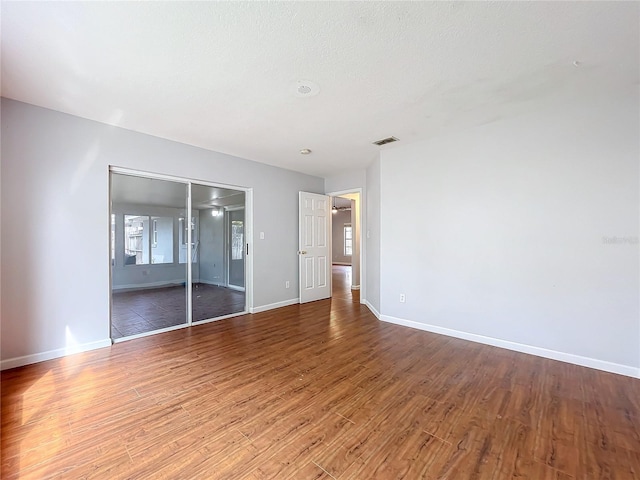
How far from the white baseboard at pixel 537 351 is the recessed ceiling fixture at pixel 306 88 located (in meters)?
3.15

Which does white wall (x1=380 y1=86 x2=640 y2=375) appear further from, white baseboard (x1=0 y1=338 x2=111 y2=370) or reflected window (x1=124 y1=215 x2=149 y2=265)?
white baseboard (x1=0 y1=338 x2=111 y2=370)

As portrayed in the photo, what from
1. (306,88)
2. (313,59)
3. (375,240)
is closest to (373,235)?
(375,240)

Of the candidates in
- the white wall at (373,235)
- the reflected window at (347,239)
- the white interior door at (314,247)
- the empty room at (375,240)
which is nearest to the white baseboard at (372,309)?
the white wall at (373,235)

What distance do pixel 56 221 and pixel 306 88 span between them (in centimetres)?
290

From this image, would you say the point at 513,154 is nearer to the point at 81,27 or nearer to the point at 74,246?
the point at 81,27

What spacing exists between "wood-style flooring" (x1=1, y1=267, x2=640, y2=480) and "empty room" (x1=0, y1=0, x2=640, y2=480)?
0.7 inches

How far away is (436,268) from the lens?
11.9 ft

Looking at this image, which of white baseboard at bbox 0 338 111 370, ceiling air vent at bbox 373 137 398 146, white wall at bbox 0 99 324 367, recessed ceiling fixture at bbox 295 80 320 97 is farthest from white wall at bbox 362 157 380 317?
white baseboard at bbox 0 338 111 370

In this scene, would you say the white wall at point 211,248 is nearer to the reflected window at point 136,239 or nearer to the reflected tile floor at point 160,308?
the reflected tile floor at point 160,308

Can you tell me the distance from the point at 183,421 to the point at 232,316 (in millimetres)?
2592

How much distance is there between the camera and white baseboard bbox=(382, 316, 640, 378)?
2.52m

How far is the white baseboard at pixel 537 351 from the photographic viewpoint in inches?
99.1

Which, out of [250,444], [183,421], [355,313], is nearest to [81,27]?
[183,421]

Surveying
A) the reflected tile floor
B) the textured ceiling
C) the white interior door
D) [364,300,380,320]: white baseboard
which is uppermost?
the textured ceiling
